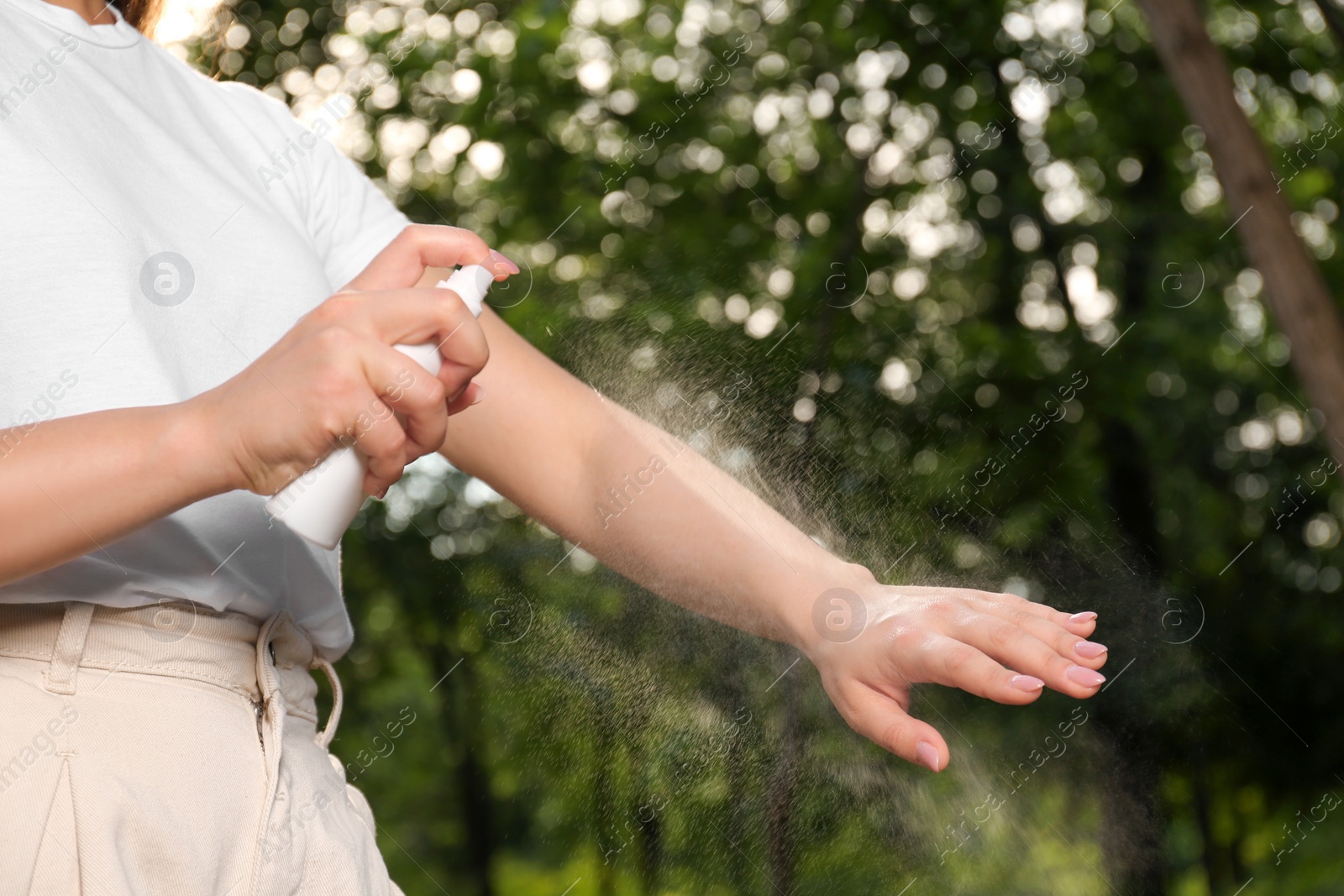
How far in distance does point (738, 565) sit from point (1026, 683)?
0.98ft

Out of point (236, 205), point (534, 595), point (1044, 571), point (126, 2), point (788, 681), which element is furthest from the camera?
point (534, 595)

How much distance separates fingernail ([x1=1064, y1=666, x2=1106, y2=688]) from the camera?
926 mm

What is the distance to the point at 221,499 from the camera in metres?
0.96

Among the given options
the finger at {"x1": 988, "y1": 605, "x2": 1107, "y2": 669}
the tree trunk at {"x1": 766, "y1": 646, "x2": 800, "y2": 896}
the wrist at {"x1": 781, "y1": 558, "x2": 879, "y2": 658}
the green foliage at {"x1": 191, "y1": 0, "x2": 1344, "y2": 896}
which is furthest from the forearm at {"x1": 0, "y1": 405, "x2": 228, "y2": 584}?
the green foliage at {"x1": 191, "y1": 0, "x2": 1344, "y2": 896}

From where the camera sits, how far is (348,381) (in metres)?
0.75

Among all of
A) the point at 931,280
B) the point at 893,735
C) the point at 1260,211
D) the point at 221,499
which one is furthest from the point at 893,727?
the point at 931,280

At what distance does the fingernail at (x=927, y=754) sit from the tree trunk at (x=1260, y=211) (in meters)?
2.38

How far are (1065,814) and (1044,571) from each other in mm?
417

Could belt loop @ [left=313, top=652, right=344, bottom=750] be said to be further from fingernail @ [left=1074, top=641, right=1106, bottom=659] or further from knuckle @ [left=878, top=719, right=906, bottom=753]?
fingernail @ [left=1074, top=641, right=1106, bottom=659]

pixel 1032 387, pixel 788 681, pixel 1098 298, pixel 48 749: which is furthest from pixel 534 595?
pixel 1098 298

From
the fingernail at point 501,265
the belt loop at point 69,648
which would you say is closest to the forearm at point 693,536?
the fingernail at point 501,265

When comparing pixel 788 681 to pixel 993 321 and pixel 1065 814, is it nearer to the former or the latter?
pixel 1065 814

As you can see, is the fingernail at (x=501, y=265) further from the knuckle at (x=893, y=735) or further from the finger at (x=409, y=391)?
the knuckle at (x=893, y=735)

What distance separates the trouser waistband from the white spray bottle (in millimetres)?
175
